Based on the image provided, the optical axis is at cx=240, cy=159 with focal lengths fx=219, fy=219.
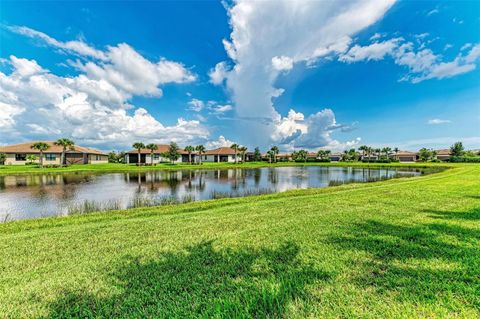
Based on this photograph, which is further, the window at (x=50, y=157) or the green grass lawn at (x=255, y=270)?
the window at (x=50, y=157)

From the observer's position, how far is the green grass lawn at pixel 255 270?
2764 mm

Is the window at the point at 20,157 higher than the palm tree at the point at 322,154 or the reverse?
the reverse

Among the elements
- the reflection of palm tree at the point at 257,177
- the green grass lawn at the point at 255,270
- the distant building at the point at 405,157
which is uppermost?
the distant building at the point at 405,157

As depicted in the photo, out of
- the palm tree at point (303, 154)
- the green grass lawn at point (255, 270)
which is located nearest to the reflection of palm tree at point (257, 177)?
the green grass lawn at point (255, 270)

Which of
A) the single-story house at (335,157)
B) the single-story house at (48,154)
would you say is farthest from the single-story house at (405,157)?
the single-story house at (48,154)

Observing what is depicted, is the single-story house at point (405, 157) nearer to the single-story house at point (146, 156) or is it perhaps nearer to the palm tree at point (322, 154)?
the palm tree at point (322, 154)

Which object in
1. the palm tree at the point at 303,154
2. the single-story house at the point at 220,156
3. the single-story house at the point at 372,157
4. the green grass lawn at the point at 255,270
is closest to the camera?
the green grass lawn at the point at 255,270

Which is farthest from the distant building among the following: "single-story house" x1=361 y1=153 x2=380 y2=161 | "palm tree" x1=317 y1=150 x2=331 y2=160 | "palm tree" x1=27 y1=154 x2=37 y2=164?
"palm tree" x1=27 y1=154 x2=37 y2=164

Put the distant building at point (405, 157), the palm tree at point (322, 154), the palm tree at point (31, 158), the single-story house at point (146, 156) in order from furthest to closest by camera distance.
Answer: the palm tree at point (322, 154), the distant building at point (405, 157), the single-story house at point (146, 156), the palm tree at point (31, 158)

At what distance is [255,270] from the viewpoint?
12.0ft

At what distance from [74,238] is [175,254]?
3.35m

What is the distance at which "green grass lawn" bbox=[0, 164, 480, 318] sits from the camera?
2.76 m

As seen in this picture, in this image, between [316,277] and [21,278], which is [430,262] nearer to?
[316,277]

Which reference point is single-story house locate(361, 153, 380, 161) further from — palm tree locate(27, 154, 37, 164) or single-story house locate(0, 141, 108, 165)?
palm tree locate(27, 154, 37, 164)
